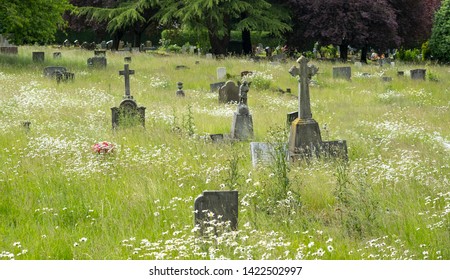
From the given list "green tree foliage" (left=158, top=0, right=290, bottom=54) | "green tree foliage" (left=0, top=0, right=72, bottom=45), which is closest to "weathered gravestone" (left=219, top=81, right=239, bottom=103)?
"green tree foliage" (left=0, top=0, right=72, bottom=45)

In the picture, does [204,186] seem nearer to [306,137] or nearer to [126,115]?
[306,137]

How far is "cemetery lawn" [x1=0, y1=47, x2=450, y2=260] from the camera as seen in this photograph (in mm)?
6969

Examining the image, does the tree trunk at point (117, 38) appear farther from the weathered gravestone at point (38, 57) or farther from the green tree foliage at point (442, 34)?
the green tree foliage at point (442, 34)

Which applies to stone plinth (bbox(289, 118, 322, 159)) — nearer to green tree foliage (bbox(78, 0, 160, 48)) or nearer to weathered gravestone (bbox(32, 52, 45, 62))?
weathered gravestone (bbox(32, 52, 45, 62))

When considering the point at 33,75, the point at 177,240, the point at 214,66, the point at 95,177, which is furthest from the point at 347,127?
the point at 214,66

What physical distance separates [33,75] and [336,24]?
2053 centimetres

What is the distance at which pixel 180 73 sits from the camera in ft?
90.2

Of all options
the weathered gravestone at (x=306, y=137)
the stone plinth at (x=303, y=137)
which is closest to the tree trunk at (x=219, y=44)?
the weathered gravestone at (x=306, y=137)

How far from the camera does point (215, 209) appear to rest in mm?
7141

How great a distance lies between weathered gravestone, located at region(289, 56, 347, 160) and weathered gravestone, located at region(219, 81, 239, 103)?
25.4 ft

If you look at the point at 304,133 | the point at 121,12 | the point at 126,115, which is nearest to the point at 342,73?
the point at 126,115

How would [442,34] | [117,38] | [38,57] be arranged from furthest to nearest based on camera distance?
[117,38]
[442,34]
[38,57]

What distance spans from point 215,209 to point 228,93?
1356 centimetres
